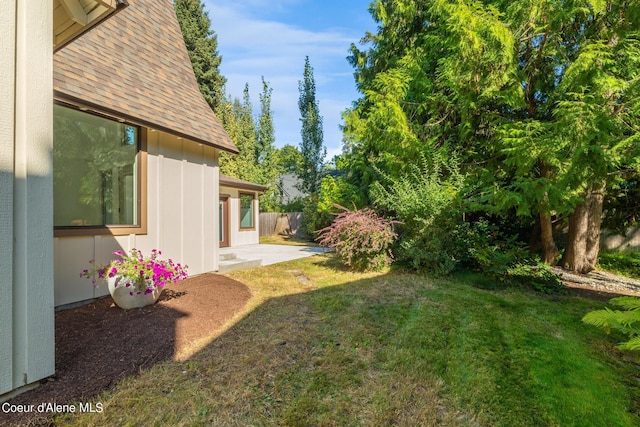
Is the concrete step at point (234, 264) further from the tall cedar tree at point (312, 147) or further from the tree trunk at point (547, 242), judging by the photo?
the tall cedar tree at point (312, 147)

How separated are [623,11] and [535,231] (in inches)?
208

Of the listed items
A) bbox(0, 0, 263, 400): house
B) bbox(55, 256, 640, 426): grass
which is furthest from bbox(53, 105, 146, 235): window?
bbox(55, 256, 640, 426): grass

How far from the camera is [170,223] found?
5383 millimetres

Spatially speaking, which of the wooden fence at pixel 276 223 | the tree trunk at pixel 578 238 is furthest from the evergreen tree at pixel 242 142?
the tree trunk at pixel 578 238

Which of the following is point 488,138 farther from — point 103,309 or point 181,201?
point 103,309

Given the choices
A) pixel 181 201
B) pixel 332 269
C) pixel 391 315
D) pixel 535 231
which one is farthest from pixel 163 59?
pixel 535 231

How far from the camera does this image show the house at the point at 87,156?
88.8 inches

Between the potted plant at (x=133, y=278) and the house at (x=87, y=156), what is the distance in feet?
2.01

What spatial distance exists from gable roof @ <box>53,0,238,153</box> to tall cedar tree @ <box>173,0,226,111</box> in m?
12.5

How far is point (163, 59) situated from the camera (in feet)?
20.5

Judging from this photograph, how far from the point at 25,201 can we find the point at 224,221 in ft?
32.2

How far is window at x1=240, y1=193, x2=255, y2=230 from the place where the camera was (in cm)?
1308

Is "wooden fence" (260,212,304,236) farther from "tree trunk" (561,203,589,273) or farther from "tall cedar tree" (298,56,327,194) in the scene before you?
"tree trunk" (561,203,589,273)

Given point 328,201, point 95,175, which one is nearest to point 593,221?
point 328,201
